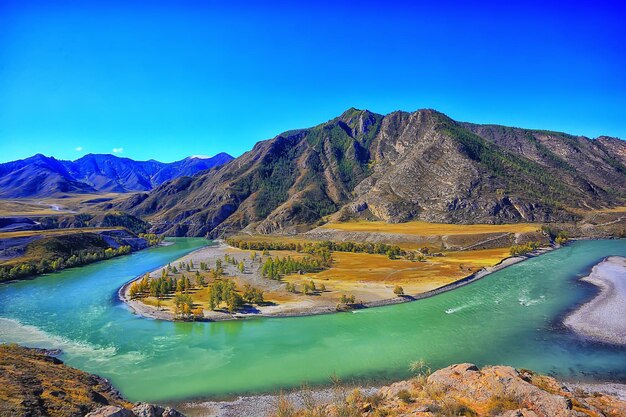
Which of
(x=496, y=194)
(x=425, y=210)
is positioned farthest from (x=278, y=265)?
(x=496, y=194)

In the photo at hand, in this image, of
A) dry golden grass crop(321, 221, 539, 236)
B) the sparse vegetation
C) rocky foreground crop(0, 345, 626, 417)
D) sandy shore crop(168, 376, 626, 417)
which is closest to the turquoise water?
sandy shore crop(168, 376, 626, 417)

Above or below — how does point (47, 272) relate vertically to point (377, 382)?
above

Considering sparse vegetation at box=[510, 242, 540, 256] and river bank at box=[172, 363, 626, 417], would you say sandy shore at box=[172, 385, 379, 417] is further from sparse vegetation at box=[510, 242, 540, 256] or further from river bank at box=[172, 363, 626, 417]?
sparse vegetation at box=[510, 242, 540, 256]

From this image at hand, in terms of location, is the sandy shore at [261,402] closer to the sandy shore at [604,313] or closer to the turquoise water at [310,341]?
the turquoise water at [310,341]

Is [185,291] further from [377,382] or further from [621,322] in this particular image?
[621,322]

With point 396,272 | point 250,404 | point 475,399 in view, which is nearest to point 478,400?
point 475,399

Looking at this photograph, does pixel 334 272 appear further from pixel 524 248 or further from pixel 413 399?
pixel 413 399
